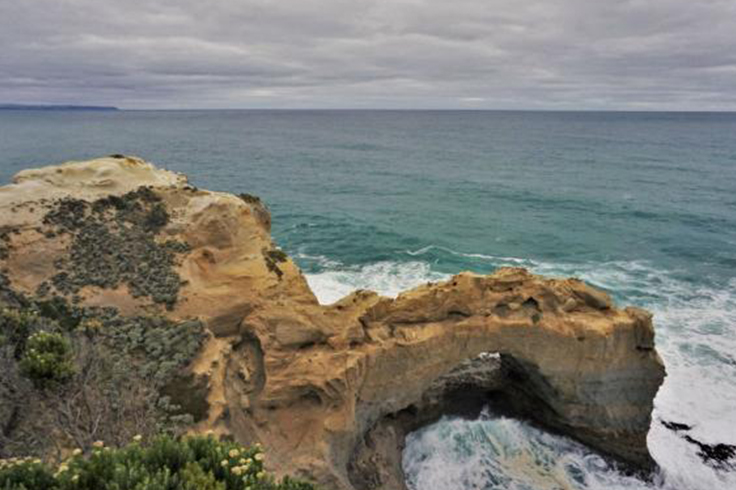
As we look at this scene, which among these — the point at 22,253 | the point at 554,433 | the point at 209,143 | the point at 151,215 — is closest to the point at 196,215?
the point at 151,215

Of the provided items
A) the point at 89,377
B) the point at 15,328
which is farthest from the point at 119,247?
the point at 89,377

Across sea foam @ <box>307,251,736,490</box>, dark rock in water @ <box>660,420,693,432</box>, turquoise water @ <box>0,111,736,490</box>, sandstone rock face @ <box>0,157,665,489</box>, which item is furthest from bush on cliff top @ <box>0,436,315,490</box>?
dark rock in water @ <box>660,420,693,432</box>

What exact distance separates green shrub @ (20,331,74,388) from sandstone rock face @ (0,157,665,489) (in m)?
5.51

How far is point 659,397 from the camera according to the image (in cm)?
2714

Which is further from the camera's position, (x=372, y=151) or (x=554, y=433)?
(x=372, y=151)

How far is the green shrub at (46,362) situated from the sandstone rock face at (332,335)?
18.1 ft

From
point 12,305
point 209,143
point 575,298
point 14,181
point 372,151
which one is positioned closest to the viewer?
point 12,305

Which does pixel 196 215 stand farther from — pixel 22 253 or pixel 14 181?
pixel 14 181

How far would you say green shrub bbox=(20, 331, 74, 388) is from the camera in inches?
481

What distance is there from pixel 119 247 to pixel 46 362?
11.2 m

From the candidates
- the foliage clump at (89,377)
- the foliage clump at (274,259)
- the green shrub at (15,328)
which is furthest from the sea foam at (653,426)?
the green shrub at (15,328)

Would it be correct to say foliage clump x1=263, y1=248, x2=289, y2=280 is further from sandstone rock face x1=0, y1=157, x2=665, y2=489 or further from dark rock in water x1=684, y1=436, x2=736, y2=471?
dark rock in water x1=684, y1=436, x2=736, y2=471

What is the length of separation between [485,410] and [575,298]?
7.18 metres

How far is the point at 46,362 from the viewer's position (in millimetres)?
12211
